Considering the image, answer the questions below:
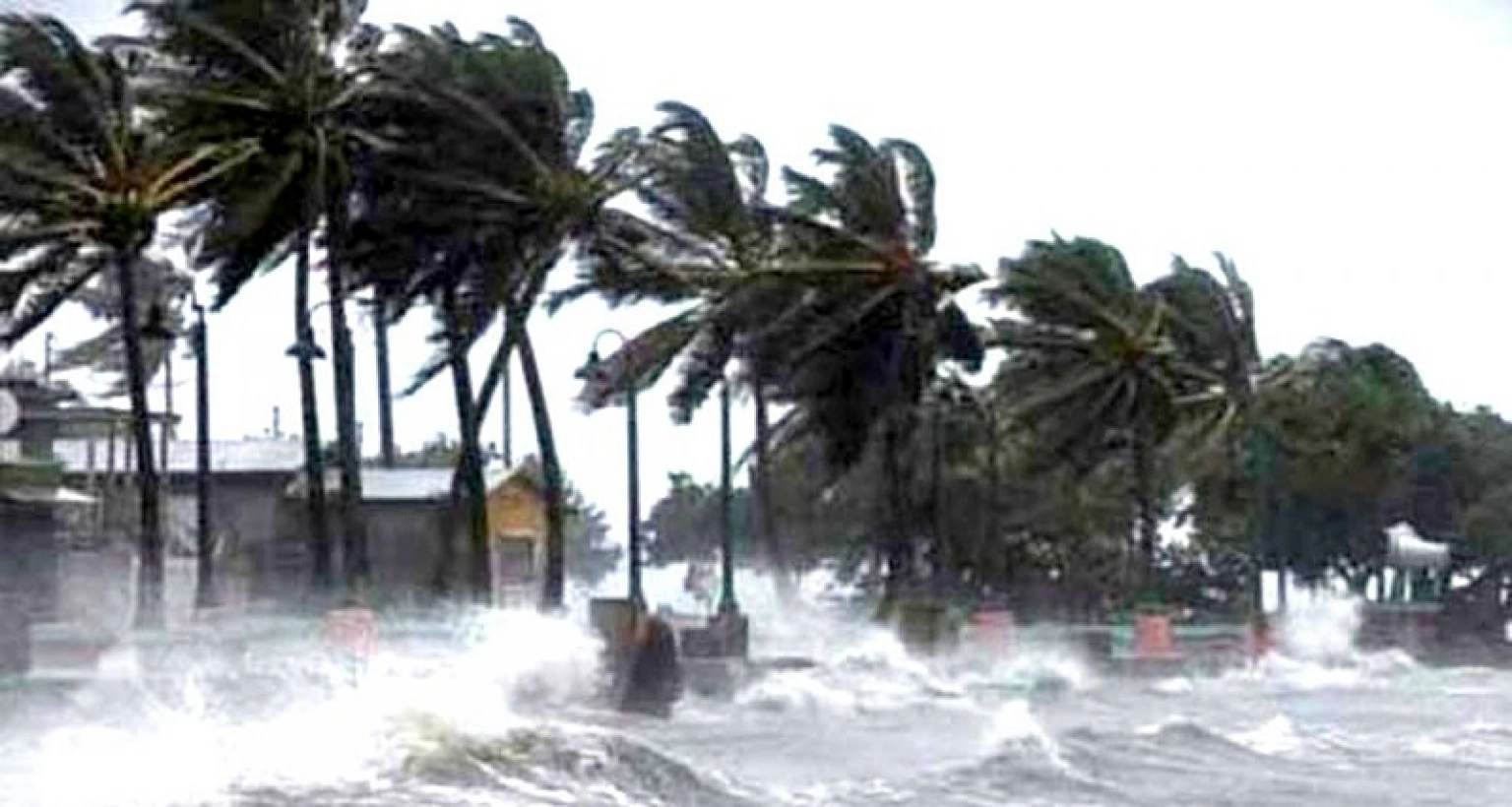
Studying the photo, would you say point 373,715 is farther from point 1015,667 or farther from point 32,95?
point 1015,667

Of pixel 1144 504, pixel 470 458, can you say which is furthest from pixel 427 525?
pixel 1144 504

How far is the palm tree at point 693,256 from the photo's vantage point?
43.3 metres

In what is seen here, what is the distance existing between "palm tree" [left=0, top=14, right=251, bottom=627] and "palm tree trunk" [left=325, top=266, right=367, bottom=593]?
7.95 ft

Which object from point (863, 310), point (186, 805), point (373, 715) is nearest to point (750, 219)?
point (863, 310)

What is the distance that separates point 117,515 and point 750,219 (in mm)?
12770

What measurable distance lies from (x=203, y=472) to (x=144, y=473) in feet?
16.2

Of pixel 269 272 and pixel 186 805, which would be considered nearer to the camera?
pixel 186 805

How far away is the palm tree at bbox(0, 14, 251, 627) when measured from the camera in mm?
36500

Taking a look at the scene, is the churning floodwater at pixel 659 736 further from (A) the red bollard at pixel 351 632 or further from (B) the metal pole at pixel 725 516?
(B) the metal pole at pixel 725 516

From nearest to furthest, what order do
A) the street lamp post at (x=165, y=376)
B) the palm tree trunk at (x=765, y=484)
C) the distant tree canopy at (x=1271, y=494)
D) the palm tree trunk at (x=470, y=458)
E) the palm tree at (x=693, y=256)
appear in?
the street lamp post at (x=165, y=376) < the palm tree trunk at (x=470, y=458) < the palm tree at (x=693, y=256) < the palm tree trunk at (x=765, y=484) < the distant tree canopy at (x=1271, y=494)

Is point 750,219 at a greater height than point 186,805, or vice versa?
point 750,219

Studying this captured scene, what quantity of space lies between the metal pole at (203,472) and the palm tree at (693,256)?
5.31 meters

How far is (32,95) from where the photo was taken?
36.9 metres

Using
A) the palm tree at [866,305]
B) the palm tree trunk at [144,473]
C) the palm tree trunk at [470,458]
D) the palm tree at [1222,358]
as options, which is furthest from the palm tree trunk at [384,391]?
the palm tree at [1222,358]
